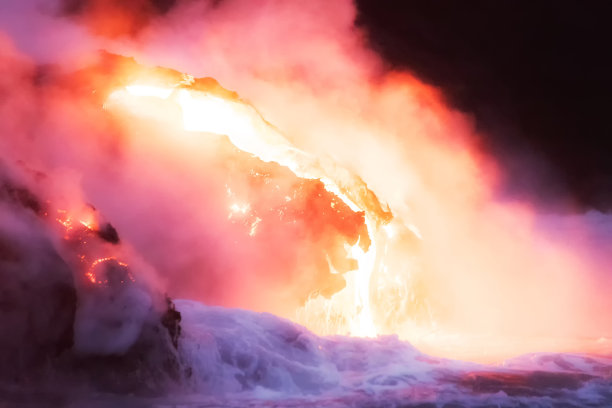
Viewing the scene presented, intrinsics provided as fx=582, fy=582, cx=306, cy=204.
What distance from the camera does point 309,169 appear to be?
47.2ft

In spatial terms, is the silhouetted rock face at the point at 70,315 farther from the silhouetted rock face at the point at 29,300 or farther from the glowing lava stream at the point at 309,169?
the glowing lava stream at the point at 309,169

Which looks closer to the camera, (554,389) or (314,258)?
(554,389)

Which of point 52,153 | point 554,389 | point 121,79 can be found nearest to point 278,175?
point 121,79

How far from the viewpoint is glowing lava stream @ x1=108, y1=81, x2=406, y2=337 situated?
13.3 m

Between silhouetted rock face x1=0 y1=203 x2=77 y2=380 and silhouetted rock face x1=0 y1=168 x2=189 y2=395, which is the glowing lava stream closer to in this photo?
silhouetted rock face x1=0 y1=168 x2=189 y2=395

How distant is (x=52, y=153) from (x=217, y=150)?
3.58m

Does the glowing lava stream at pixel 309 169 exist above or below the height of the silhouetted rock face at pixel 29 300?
above

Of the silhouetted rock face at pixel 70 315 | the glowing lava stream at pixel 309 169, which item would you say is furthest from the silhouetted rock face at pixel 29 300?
the glowing lava stream at pixel 309 169

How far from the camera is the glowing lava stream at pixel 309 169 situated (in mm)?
13273

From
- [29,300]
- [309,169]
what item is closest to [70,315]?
[29,300]

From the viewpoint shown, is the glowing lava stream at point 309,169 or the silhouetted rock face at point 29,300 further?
the glowing lava stream at point 309,169

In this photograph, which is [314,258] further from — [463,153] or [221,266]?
[463,153]

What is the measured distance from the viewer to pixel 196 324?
9086 millimetres

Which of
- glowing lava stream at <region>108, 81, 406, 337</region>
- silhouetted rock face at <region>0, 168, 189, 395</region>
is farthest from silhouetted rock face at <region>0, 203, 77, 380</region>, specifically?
glowing lava stream at <region>108, 81, 406, 337</region>
